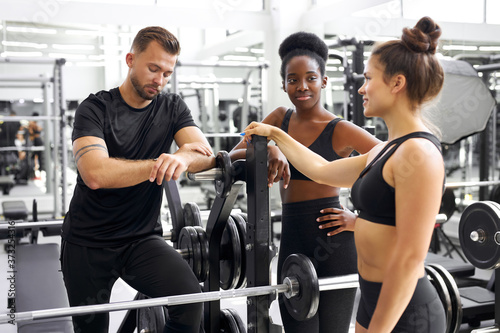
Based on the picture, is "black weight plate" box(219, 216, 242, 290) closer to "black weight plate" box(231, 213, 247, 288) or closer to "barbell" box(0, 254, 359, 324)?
"black weight plate" box(231, 213, 247, 288)

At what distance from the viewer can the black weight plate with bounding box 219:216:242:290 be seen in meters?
2.05

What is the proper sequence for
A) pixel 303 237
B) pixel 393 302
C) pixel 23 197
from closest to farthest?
pixel 393 302, pixel 303 237, pixel 23 197

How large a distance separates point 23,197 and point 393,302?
8.27 metres

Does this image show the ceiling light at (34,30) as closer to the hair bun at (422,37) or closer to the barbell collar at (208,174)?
the barbell collar at (208,174)

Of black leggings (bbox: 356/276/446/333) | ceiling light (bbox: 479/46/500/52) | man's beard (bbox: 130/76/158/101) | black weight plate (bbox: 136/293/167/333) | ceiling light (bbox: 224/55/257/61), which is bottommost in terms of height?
black weight plate (bbox: 136/293/167/333)

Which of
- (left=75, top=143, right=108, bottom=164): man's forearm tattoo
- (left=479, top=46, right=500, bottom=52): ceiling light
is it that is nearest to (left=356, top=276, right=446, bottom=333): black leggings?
(left=75, top=143, right=108, bottom=164): man's forearm tattoo

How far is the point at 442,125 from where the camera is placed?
13.0 feet

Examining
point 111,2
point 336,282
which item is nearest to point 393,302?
point 336,282

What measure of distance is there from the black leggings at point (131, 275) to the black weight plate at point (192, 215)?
634mm

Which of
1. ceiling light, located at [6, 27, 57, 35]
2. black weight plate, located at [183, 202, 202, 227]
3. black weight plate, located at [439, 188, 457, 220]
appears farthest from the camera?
ceiling light, located at [6, 27, 57, 35]

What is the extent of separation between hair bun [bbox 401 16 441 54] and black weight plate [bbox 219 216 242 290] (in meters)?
1.10

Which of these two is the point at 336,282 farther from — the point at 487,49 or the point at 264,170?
the point at 487,49

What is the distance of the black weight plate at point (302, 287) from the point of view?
165 cm

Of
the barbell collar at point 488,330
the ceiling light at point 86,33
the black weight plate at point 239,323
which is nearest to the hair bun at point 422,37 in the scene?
the black weight plate at point 239,323
